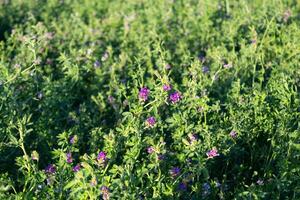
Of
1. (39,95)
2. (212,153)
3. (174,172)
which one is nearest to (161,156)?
(174,172)

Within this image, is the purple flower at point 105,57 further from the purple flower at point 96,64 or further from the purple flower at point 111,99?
the purple flower at point 111,99

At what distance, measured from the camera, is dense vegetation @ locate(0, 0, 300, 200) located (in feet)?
8.18

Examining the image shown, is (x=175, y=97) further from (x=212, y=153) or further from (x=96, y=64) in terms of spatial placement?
(x=96, y=64)

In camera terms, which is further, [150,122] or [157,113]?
[157,113]

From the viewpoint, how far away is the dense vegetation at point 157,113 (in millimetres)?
2494

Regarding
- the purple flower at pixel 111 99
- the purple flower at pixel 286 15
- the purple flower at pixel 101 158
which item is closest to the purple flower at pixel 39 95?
the purple flower at pixel 111 99

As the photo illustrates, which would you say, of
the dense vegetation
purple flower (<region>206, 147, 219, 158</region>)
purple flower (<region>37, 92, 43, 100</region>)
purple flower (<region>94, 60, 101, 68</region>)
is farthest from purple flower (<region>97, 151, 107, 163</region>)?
purple flower (<region>94, 60, 101, 68</region>)

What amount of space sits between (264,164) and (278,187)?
0.48m

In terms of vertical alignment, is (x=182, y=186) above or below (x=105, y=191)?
below

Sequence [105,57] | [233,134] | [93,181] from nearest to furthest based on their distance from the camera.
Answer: [93,181] → [233,134] → [105,57]

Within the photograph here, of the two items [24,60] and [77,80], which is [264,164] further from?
[24,60]

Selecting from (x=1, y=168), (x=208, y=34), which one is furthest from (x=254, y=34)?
(x=1, y=168)

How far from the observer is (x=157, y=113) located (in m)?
2.92

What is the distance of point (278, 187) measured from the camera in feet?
8.39
